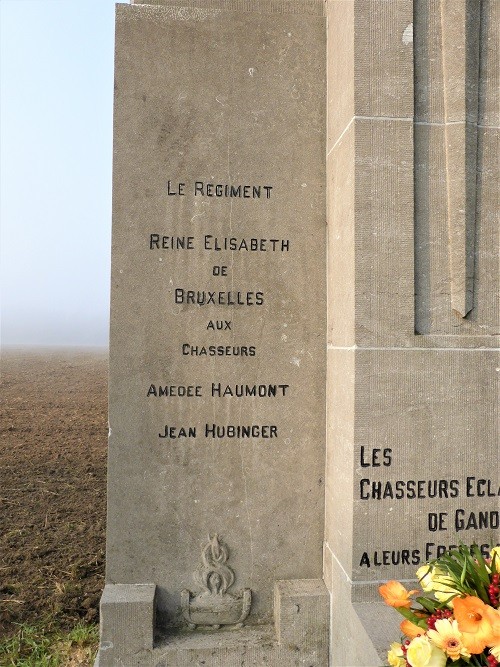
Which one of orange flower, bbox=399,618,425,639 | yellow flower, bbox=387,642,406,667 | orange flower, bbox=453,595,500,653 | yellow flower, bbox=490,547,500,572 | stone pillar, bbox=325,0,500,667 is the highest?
stone pillar, bbox=325,0,500,667

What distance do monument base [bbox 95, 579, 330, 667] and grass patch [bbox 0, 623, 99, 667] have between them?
0.80 m

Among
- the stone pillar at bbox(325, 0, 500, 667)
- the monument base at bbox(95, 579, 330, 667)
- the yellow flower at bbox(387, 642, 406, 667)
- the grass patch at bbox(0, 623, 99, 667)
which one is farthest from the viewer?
the grass patch at bbox(0, 623, 99, 667)

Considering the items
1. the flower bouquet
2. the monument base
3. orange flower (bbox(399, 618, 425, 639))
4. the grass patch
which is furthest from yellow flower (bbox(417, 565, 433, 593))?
the grass patch

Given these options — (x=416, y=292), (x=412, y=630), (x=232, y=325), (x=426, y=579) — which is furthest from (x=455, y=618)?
(x=232, y=325)

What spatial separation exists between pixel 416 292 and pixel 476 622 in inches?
69.4

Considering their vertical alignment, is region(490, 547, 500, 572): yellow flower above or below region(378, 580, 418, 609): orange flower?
above

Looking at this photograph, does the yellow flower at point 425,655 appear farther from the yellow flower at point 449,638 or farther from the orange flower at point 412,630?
the orange flower at point 412,630

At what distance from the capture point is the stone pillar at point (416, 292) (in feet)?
10.1

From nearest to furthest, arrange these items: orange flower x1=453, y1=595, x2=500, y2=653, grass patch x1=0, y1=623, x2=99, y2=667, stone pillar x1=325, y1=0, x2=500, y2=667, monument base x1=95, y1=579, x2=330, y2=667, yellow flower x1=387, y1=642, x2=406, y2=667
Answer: orange flower x1=453, y1=595, x2=500, y2=653, yellow flower x1=387, y1=642, x2=406, y2=667, stone pillar x1=325, y1=0, x2=500, y2=667, monument base x1=95, y1=579, x2=330, y2=667, grass patch x1=0, y1=623, x2=99, y2=667

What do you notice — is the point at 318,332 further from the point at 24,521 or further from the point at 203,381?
the point at 24,521

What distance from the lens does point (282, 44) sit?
3695 mm

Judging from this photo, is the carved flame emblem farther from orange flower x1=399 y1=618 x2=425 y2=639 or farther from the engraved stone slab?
orange flower x1=399 y1=618 x2=425 y2=639

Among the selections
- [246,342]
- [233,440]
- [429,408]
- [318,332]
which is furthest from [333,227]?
[233,440]

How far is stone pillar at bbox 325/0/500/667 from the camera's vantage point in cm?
307
